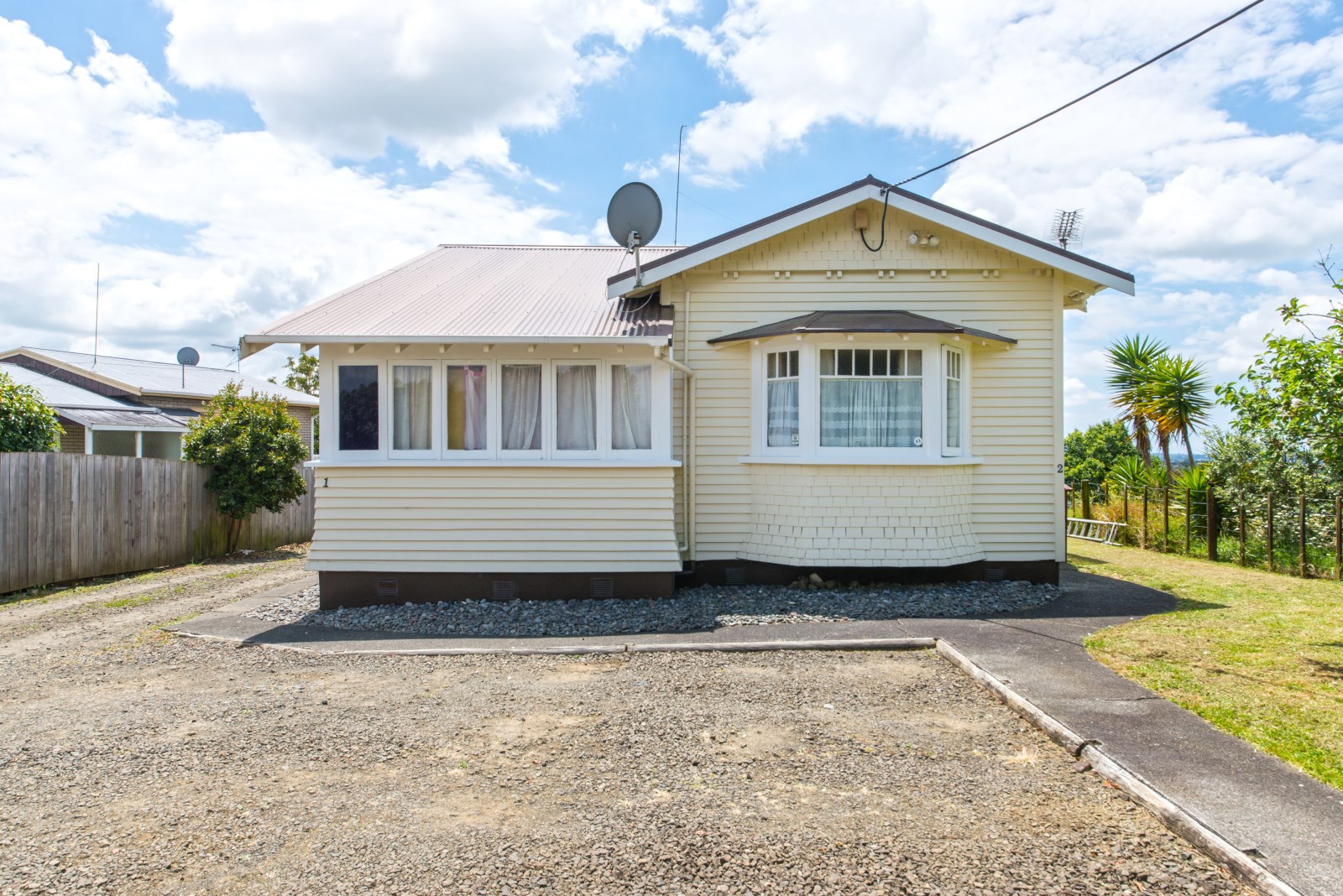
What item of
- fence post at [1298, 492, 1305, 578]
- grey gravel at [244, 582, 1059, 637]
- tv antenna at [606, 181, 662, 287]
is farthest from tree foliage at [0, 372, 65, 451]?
fence post at [1298, 492, 1305, 578]

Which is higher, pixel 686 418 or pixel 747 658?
pixel 686 418

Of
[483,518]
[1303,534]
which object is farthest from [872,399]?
[1303,534]

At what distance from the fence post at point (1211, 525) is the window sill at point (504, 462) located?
1022cm

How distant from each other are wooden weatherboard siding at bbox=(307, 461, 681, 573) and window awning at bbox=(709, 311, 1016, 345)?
204 centimetres

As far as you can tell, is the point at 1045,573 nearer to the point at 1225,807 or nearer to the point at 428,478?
the point at 1225,807

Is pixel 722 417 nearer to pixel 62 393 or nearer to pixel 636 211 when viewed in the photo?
pixel 636 211

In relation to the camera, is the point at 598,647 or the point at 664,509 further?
the point at 664,509

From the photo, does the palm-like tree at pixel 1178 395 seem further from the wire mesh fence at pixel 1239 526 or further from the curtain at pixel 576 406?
the curtain at pixel 576 406

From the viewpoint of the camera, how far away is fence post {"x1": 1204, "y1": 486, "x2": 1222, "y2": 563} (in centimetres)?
1426

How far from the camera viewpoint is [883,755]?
4914 mm

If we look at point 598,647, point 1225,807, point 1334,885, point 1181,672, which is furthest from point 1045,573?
point 1334,885

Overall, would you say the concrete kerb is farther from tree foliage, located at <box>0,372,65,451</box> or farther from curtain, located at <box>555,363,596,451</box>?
tree foliage, located at <box>0,372,65,451</box>

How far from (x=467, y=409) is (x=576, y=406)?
126cm

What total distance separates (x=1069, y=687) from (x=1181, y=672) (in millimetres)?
1120
